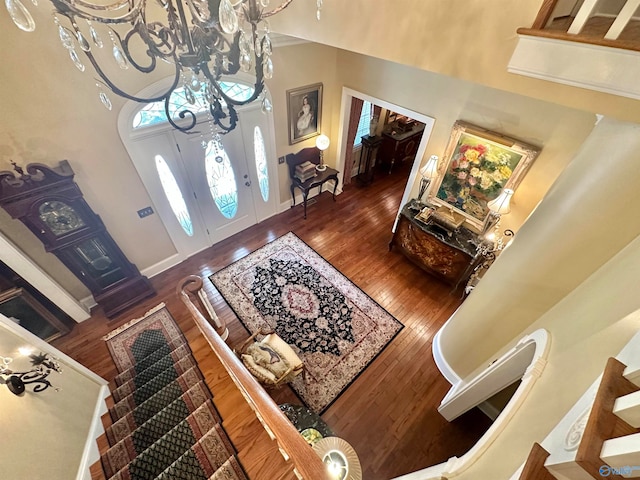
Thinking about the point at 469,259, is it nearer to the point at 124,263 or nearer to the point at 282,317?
the point at 282,317

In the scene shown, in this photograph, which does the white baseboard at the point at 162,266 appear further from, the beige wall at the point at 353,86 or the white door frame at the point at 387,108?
the white door frame at the point at 387,108

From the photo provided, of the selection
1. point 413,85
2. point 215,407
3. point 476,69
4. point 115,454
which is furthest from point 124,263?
point 413,85

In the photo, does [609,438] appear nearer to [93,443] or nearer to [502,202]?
[502,202]

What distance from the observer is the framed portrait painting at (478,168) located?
3105mm

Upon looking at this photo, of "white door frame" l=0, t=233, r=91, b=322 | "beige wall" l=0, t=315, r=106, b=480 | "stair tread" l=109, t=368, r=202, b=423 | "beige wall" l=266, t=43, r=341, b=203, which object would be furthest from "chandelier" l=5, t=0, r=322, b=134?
"beige wall" l=266, t=43, r=341, b=203

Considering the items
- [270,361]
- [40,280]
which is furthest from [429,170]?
[40,280]

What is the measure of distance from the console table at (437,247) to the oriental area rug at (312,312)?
102 cm

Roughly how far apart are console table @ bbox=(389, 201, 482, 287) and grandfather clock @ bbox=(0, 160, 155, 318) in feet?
12.7

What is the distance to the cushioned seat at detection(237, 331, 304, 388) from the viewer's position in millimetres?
2713

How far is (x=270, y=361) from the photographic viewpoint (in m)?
2.83

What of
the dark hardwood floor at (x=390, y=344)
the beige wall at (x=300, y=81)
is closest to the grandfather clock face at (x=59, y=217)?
the dark hardwood floor at (x=390, y=344)

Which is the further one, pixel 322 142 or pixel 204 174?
pixel 322 142

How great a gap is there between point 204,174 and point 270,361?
2758 mm

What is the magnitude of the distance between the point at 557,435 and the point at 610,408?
485 mm
